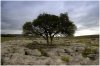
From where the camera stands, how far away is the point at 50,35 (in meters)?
48.8

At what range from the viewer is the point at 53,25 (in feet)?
156

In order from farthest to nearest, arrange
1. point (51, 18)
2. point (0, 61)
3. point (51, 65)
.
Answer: point (51, 18) → point (0, 61) → point (51, 65)

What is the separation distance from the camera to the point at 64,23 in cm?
4722

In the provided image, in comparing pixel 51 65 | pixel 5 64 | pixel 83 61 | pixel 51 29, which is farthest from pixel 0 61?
pixel 51 29

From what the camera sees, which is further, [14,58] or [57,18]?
[57,18]

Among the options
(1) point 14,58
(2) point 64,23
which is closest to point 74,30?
(2) point 64,23

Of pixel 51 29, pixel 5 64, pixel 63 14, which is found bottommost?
pixel 5 64

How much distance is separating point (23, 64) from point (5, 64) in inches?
94.1

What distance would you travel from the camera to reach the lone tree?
4725 centimetres

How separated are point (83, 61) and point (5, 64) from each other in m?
9.79

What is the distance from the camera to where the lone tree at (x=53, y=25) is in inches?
1860

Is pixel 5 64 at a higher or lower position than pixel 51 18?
lower

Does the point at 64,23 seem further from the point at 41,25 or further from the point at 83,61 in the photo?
the point at 83,61

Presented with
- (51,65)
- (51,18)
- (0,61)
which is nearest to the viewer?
(51,65)
